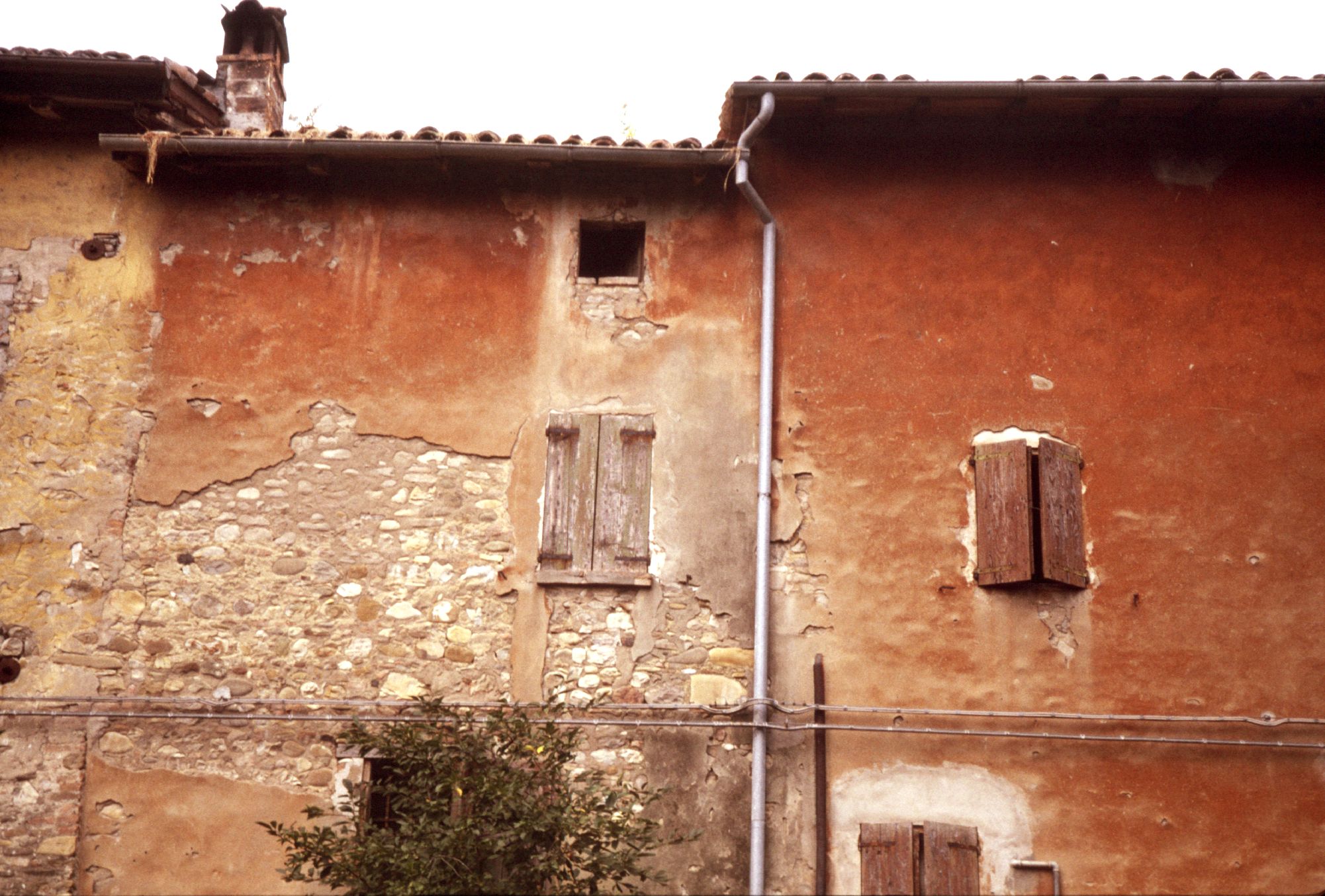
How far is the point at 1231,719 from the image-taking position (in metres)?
7.78

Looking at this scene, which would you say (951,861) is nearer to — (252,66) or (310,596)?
(310,596)

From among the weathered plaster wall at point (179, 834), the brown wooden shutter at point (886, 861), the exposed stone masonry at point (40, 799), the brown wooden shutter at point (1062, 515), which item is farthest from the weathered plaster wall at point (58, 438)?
the brown wooden shutter at point (1062, 515)

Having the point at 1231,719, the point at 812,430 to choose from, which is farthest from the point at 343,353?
the point at 1231,719

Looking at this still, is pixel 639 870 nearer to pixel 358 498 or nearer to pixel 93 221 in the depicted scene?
pixel 358 498

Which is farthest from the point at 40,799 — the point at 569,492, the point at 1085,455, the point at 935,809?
the point at 1085,455

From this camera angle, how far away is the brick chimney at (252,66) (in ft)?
32.9

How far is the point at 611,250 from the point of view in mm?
9250

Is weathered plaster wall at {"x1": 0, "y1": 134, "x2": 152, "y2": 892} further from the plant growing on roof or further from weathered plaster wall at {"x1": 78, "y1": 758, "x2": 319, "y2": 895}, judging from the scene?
the plant growing on roof

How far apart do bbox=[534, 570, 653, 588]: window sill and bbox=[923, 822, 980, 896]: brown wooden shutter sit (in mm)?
2281

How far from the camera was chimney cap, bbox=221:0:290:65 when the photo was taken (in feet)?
33.6

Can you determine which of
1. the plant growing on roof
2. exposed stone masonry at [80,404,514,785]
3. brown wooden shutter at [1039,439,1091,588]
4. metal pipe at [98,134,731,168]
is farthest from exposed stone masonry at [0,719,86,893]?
brown wooden shutter at [1039,439,1091,588]

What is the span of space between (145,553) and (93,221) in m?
2.39

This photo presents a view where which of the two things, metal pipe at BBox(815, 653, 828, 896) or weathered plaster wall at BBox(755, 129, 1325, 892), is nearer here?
metal pipe at BBox(815, 653, 828, 896)

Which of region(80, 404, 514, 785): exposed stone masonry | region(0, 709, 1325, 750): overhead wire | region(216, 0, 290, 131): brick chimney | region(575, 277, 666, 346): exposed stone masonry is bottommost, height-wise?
region(0, 709, 1325, 750): overhead wire
